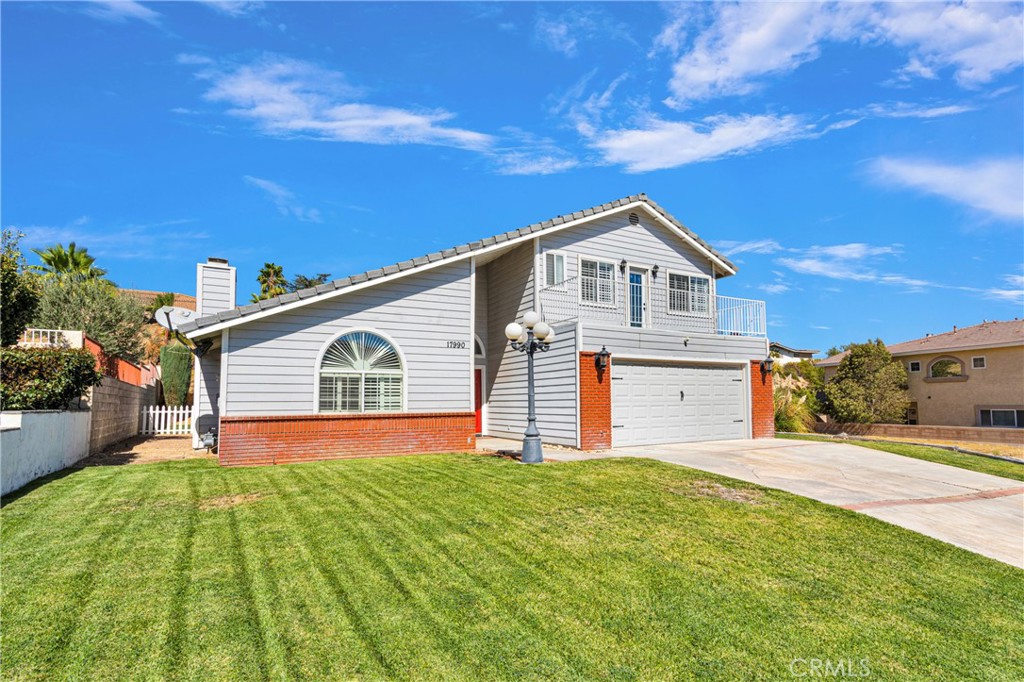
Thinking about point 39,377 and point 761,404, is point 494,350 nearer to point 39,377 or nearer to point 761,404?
point 761,404

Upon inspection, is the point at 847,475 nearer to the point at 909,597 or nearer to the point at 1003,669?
the point at 909,597

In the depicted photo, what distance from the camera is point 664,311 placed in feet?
56.1

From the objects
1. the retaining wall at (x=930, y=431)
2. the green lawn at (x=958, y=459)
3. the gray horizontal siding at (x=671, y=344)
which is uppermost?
the gray horizontal siding at (x=671, y=344)

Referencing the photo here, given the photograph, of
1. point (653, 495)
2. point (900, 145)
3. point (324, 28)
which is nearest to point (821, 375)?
point (900, 145)

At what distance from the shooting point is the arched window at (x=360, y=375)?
39.0 feet

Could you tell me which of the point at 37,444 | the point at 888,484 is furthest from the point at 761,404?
the point at 37,444

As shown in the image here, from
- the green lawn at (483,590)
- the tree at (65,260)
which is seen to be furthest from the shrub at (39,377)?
the tree at (65,260)

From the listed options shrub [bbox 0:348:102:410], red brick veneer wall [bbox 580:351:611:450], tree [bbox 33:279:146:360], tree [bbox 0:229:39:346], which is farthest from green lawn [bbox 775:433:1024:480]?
tree [bbox 33:279:146:360]

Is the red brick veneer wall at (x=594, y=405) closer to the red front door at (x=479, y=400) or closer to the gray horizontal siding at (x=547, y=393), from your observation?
the gray horizontal siding at (x=547, y=393)

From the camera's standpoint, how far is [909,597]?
4.79 metres

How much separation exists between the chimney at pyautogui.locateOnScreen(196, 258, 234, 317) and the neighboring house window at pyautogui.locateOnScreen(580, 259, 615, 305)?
9.69 m

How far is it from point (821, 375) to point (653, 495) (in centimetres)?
2746

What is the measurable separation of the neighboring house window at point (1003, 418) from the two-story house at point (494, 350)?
49.0 feet

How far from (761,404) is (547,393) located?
7.28 m
